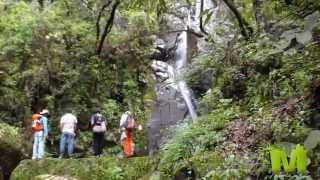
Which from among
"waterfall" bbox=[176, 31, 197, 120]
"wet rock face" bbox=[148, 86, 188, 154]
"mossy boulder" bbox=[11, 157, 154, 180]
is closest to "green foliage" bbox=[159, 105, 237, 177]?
"mossy boulder" bbox=[11, 157, 154, 180]

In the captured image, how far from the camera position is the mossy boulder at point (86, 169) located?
10.6 metres

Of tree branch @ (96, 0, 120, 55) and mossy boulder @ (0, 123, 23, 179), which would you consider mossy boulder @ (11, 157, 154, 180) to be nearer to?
mossy boulder @ (0, 123, 23, 179)

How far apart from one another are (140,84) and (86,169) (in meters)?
8.85

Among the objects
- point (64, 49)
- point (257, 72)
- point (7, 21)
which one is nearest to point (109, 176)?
point (257, 72)

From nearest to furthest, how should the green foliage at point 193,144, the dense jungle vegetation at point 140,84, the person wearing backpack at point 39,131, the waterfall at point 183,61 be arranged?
the dense jungle vegetation at point 140,84 < the green foliage at point 193,144 < the person wearing backpack at point 39,131 < the waterfall at point 183,61

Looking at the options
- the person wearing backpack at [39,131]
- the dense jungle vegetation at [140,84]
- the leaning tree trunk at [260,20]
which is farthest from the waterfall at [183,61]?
the person wearing backpack at [39,131]

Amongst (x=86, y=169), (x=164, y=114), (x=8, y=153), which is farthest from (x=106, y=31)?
(x=86, y=169)

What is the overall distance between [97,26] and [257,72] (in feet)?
25.5

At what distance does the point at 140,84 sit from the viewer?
1927cm

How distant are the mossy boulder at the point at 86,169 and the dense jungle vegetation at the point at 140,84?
2 centimetres

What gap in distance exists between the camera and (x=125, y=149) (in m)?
12.4

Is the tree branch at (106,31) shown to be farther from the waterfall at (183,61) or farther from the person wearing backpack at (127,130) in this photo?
the person wearing backpack at (127,130)

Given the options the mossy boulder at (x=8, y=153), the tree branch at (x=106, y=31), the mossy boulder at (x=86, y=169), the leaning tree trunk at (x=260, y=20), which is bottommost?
the mossy boulder at (x=86, y=169)

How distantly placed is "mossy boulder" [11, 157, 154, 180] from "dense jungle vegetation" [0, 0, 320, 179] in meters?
0.02
